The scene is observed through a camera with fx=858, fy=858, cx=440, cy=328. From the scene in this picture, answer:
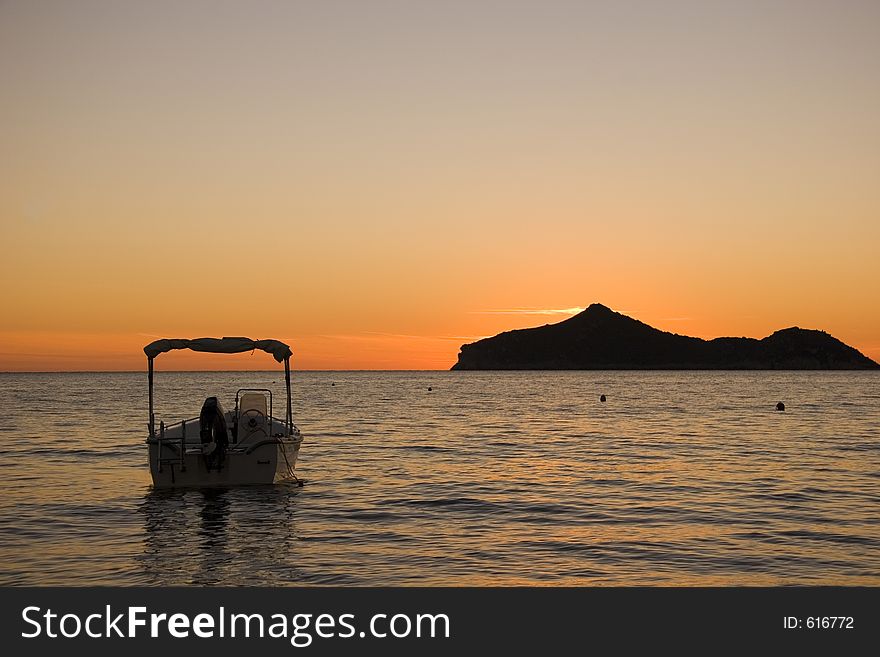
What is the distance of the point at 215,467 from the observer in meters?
26.1

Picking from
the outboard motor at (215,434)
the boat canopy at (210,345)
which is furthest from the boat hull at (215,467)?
the boat canopy at (210,345)

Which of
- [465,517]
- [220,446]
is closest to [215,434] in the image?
[220,446]

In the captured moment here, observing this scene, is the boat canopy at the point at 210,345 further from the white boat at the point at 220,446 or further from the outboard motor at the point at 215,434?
the outboard motor at the point at 215,434

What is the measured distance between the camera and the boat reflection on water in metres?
16.7

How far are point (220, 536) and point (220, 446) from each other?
19.5 ft

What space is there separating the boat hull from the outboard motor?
0.15m

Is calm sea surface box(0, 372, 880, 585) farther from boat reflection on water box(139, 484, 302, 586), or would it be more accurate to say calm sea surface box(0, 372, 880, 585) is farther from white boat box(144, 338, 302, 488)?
white boat box(144, 338, 302, 488)

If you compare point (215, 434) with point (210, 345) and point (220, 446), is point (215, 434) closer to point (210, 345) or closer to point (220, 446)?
point (220, 446)

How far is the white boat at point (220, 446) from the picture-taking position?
85.4 ft

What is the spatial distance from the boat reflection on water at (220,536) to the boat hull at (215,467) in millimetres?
434
